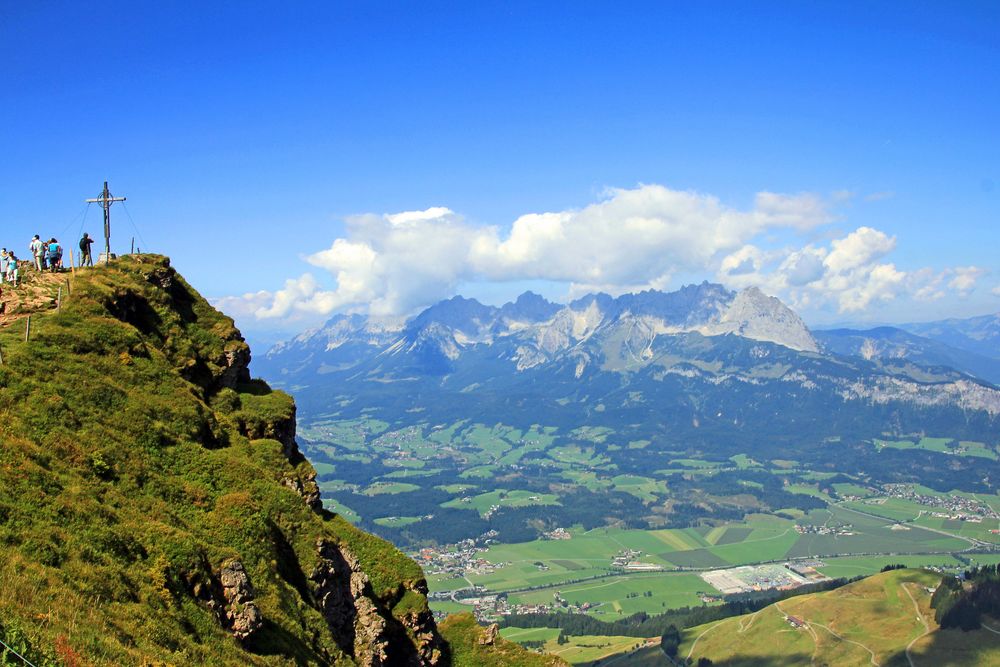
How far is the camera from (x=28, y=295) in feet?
140

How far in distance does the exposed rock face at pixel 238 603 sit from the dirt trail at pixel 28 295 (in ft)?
73.3

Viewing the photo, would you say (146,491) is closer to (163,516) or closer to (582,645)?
(163,516)

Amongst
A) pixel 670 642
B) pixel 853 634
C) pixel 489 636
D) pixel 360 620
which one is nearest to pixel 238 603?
pixel 360 620

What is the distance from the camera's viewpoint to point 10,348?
35.4 metres

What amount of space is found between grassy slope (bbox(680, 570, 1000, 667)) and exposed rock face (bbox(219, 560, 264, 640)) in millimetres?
165884

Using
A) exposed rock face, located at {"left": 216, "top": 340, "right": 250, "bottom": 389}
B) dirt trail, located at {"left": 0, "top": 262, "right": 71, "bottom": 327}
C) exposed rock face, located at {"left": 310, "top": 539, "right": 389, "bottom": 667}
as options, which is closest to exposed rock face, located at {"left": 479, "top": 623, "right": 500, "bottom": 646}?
exposed rock face, located at {"left": 310, "top": 539, "right": 389, "bottom": 667}

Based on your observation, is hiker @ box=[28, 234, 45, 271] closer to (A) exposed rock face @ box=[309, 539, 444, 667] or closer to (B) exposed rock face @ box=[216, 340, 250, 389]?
(B) exposed rock face @ box=[216, 340, 250, 389]

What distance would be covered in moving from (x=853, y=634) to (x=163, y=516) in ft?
601

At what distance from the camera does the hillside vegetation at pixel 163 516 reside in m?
21.6

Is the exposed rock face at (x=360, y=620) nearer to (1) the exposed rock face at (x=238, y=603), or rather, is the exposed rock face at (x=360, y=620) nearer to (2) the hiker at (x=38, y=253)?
(1) the exposed rock face at (x=238, y=603)

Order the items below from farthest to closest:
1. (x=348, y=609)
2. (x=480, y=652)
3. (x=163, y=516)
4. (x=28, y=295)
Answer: (x=480, y=652)
(x=28, y=295)
(x=348, y=609)
(x=163, y=516)

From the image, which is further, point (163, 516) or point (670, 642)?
point (670, 642)

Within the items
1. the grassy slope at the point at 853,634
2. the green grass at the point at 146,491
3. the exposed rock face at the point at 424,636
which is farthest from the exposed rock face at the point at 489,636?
the grassy slope at the point at 853,634

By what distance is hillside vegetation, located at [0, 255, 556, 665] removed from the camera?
849 inches
